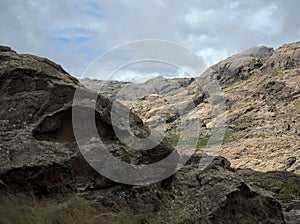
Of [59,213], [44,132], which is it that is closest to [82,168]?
[44,132]

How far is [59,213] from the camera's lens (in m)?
11.7

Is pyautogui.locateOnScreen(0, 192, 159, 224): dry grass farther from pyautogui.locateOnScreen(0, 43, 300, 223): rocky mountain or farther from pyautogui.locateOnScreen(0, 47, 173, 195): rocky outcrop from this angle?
pyautogui.locateOnScreen(0, 47, 173, 195): rocky outcrop

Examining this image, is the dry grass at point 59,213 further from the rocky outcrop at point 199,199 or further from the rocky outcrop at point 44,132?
the rocky outcrop at point 44,132

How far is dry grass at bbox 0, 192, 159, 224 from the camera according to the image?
10195 mm

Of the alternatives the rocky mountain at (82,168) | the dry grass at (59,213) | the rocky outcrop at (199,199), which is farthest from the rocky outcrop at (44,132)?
the dry grass at (59,213)

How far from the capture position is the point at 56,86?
55.1 ft

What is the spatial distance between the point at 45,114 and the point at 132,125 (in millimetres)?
3290

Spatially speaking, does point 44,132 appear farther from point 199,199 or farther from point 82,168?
point 199,199

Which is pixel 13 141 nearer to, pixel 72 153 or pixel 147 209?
pixel 72 153

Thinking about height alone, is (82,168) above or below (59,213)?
above

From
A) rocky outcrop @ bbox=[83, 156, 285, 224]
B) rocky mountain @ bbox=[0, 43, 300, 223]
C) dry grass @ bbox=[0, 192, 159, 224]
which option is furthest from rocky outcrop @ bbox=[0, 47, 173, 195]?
dry grass @ bbox=[0, 192, 159, 224]

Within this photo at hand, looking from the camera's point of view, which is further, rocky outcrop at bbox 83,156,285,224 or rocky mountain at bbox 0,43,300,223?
rocky outcrop at bbox 83,156,285,224

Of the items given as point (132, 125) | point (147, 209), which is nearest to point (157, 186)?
point (147, 209)

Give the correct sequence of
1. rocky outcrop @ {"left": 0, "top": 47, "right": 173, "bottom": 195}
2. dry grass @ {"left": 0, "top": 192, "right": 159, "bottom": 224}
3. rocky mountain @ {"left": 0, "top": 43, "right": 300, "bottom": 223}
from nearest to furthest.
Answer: dry grass @ {"left": 0, "top": 192, "right": 159, "bottom": 224}, rocky mountain @ {"left": 0, "top": 43, "right": 300, "bottom": 223}, rocky outcrop @ {"left": 0, "top": 47, "right": 173, "bottom": 195}
